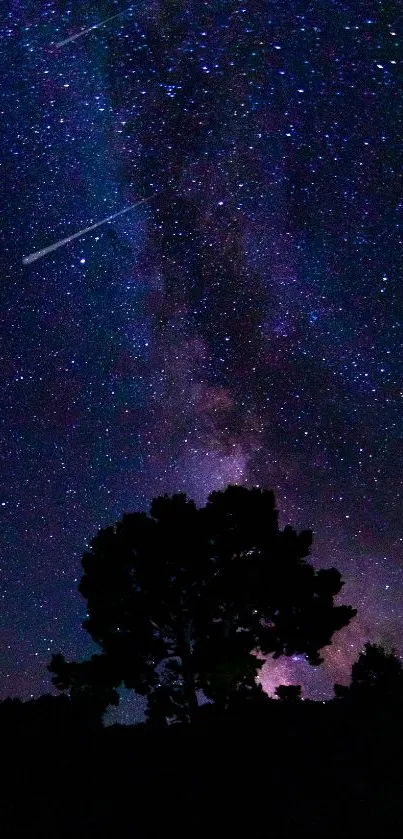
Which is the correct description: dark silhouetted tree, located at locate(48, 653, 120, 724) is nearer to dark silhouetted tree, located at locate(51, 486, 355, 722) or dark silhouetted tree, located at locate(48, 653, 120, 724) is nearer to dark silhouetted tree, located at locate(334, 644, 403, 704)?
dark silhouetted tree, located at locate(51, 486, 355, 722)

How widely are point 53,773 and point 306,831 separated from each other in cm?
460

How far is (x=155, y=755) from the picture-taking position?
11250 mm

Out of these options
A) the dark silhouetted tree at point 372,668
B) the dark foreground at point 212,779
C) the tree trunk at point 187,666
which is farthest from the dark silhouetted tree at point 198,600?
the dark foreground at point 212,779

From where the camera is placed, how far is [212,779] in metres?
9.57

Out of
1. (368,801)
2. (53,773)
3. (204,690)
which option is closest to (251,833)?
(368,801)

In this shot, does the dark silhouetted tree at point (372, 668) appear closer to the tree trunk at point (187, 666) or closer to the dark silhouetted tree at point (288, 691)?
the dark silhouetted tree at point (288, 691)

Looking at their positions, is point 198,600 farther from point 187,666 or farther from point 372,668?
point 372,668

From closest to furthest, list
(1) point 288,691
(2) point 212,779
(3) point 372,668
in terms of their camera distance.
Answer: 1. (2) point 212,779
2. (1) point 288,691
3. (3) point 372,668

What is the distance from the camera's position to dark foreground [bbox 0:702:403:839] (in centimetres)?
781

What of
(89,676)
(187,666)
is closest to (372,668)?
(187,666)

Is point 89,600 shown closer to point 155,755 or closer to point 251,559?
point 251,559

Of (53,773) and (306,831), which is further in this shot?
(53,773)

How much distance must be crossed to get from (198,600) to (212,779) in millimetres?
14768

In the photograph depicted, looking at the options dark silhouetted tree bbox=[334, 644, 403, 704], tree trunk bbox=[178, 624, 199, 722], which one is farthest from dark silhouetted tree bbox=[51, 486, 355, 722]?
dark silhouetted tree bbox=[334, 644, 403, 704]
